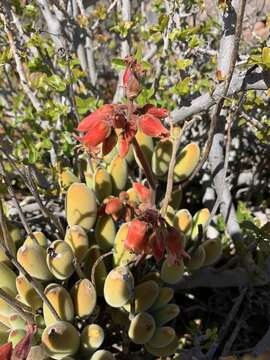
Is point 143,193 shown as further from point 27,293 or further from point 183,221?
point 27,293

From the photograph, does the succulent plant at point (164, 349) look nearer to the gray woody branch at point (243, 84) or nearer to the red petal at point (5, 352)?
the red petal at point (5, 352)

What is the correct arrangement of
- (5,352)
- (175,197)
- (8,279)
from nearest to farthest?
(5,352) < (8,279) < (175,197)

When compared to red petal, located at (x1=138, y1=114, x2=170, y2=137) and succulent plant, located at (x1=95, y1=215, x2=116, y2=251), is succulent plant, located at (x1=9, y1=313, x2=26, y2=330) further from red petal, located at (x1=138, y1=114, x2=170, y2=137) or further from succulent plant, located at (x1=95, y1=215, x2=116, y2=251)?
red petal, located at (x1=138, y1=114, x2=170, y2=137)

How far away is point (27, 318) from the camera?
3.39 ft

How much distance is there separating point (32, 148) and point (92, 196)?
1.00ft

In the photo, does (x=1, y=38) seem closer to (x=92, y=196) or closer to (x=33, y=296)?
(x=92, y=196)

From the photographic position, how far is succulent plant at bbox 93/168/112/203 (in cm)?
141

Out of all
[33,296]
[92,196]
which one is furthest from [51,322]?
[92,196]

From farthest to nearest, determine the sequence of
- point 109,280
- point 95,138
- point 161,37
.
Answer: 1. point 161,37
2. point 109,280
3. point 95,138

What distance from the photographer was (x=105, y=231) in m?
1.34

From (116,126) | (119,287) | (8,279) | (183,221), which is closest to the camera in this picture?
(116,126)

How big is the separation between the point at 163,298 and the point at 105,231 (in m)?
0.23

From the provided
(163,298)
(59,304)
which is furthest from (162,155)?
(59,304)

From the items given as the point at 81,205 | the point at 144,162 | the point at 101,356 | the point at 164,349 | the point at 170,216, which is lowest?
the point at 164,349
